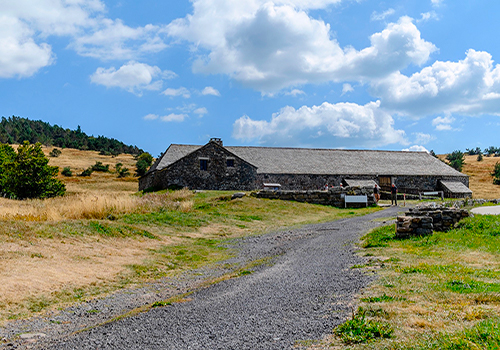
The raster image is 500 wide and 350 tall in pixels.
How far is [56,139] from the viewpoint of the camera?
4995 inches

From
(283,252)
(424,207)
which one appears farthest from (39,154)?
(424,207)

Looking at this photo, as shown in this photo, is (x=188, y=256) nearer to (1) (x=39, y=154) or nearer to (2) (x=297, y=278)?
(2) (x=297, y=278)

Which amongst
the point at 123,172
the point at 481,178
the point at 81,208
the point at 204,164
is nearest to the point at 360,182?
the point at 204,164

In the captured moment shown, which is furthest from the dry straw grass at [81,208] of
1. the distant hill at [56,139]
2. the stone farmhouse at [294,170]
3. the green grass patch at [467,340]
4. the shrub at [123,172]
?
the distant hill at [56,139]

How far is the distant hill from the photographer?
112938 millimetres

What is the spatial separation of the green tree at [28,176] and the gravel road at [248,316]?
30753mm

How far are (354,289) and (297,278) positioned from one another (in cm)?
168

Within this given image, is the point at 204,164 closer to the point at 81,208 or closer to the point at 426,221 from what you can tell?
the point at 81,208

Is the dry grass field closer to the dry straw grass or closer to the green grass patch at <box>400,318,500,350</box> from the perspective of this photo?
the dry straw grass

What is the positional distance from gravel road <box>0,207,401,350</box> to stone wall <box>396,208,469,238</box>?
3545mm

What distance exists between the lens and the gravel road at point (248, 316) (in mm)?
Result: 4992

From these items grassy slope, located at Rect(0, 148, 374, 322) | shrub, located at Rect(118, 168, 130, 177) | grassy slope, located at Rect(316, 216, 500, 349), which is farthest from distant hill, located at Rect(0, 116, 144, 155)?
grassy slope, located at Rect(316, 216, 500, 349)

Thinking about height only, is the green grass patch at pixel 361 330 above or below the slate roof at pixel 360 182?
below

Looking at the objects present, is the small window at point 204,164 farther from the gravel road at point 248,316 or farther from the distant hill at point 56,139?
the distant hill at point 56,139
